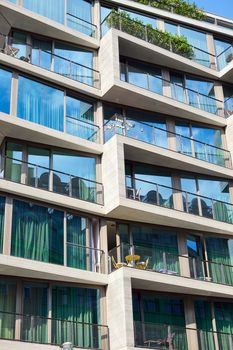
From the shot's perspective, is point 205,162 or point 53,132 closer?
point 53,132

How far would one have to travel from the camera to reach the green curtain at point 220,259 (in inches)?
921

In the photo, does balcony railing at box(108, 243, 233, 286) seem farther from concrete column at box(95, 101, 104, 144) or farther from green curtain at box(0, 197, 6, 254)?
concrete column at box(95, 101, 104, 144)

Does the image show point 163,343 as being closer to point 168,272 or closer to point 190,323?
point 190,323

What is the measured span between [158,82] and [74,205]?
840cm

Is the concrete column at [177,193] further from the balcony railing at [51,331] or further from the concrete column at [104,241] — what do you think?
the balcony railing at [51,331]

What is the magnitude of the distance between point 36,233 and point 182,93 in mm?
11084

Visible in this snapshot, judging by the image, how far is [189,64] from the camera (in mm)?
27672

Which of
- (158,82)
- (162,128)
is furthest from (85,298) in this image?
(158,82)

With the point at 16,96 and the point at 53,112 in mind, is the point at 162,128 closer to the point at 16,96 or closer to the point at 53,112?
the point at 53,112

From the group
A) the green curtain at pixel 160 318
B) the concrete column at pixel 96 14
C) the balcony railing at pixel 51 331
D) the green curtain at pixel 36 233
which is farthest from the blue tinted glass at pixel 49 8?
the balcony railing at pixel 51 331

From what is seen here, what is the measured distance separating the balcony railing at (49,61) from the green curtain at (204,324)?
10.1 m

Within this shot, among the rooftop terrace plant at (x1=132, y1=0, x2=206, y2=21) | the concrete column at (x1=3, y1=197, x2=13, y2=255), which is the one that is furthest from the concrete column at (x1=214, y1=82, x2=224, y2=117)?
the concrete column at (x1=3, y1=197, x2=13, y2=255)

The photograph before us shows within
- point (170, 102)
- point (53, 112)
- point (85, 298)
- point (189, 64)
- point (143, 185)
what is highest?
point (189, 64)

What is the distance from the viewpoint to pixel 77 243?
2112cm
